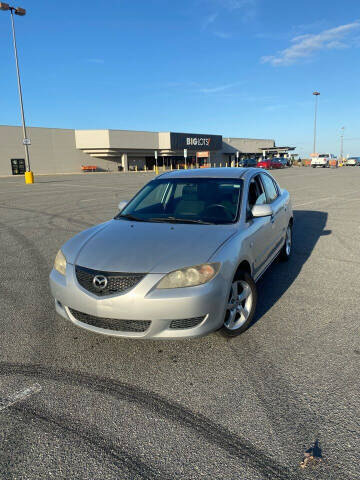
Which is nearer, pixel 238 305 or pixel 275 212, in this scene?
pixel 238 305

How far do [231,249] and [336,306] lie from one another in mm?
1775

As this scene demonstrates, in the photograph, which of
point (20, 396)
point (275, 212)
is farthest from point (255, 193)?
point (20, 396)

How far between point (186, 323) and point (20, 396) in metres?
1.35

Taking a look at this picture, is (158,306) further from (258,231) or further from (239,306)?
(258,231)

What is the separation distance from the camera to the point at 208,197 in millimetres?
4316

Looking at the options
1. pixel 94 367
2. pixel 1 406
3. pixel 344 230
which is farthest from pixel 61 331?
pixel 344 230

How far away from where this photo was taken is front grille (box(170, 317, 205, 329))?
292cm

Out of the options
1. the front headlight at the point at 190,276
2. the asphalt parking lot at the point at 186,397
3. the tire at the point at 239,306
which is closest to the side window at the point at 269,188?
the asphalt parking lot at the point at 186,397

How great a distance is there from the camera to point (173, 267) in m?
2.96

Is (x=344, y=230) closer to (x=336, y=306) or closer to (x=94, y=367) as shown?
(x=336, y=306)

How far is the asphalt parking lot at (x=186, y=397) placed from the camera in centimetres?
211

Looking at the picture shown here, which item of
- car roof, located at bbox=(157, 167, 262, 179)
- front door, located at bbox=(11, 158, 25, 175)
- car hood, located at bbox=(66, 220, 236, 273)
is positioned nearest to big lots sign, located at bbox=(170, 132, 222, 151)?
front door, located at bbox=(11, 158, 25, 175)

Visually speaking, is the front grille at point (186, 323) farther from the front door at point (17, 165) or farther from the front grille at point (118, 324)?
the front door at point (17, 165)

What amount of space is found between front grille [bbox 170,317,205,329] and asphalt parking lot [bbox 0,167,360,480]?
382mm
